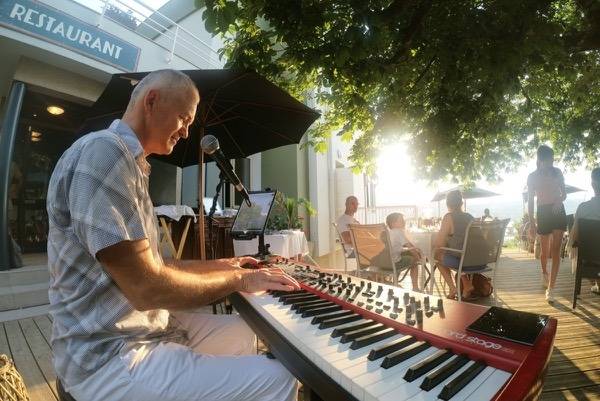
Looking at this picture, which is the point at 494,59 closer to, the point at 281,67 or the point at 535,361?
the point at 281,67

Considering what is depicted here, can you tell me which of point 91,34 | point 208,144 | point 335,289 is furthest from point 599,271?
point 91,34

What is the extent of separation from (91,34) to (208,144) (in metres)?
5.65

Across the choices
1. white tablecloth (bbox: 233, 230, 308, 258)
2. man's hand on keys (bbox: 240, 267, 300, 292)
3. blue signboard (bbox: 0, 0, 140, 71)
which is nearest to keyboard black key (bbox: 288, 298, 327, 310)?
man's hand on keys (bbox: 240, 267, 300, 292)

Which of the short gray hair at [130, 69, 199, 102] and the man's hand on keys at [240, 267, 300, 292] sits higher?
the short gray hair at [130, 69, 199, 102]

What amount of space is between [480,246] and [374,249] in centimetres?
135

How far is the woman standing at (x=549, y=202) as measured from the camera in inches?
187

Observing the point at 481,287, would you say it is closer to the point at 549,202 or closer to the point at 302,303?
the point at 549,202

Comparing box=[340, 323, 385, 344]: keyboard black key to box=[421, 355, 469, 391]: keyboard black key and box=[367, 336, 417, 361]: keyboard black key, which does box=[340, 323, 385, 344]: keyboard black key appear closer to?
box=[367, 336, 417, 361]: keyboard black key

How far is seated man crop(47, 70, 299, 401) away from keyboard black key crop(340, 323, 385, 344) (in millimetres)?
246

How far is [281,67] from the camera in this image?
11.1 ft

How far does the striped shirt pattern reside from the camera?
0.97 metres

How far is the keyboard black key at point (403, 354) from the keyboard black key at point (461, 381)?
13 cm

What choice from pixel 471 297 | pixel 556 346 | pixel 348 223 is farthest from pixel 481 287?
pixel 348 223

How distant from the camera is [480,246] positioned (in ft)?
14.0
